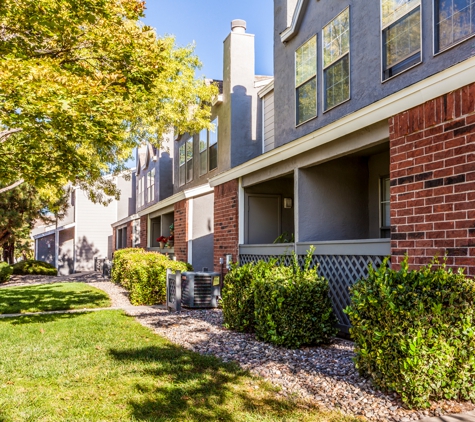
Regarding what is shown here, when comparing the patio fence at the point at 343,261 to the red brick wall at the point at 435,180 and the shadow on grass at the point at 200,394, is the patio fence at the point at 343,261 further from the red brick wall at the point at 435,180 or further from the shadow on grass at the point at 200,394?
the shadow on grass at the point at 200,394

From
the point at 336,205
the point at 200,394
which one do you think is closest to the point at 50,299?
the point at 336,205

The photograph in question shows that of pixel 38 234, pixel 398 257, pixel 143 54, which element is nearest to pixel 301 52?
pixel 143 54

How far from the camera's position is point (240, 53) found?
544 inches

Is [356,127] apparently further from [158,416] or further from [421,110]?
[158,416]

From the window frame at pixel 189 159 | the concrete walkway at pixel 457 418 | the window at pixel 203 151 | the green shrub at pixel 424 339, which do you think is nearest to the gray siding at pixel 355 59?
the green shrub at pixel 424 339

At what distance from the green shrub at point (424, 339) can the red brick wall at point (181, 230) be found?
993 cm

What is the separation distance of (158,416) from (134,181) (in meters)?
27.2

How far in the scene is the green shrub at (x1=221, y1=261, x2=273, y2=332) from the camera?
727 centimetres

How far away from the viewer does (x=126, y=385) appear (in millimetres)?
4699

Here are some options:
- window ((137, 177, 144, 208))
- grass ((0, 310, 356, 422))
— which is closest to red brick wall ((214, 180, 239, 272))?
grass ((0, 310, 356, 422))

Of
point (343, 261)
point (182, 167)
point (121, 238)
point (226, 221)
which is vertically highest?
point (182, 167)

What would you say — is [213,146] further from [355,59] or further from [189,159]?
[355,59]

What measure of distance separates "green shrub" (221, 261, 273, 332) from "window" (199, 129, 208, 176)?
8863mm

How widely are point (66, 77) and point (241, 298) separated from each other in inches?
177
